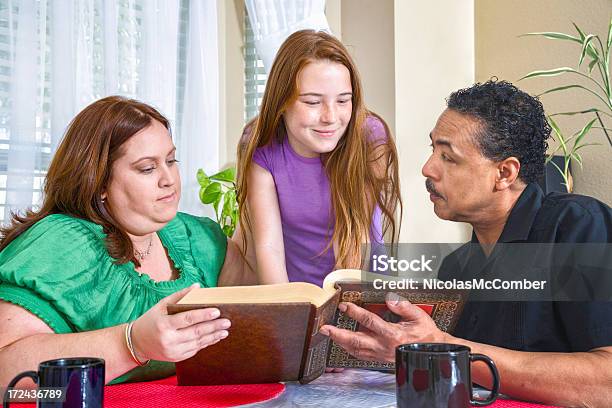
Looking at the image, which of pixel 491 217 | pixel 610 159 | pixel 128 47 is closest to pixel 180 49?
pixel 128 47

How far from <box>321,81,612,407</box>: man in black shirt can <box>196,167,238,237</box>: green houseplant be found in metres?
1.86

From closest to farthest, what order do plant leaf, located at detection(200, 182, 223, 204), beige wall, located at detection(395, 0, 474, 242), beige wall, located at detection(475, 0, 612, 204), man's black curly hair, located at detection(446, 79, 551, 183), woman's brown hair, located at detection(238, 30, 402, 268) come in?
man's black curly hair, located at detection(446, 79, 551, 183)
woman's brown hair, located at detection(238, 30, 402, 268)
beige wall, located at detection(475, 0, 612, 204)
plant leaf, located at detection(200, 182, 223, 204)
beige wall, located at detection(395, 0, 474, 242)

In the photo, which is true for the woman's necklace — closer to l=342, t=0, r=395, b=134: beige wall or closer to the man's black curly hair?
the man's black curly hair

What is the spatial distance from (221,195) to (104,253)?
200cm

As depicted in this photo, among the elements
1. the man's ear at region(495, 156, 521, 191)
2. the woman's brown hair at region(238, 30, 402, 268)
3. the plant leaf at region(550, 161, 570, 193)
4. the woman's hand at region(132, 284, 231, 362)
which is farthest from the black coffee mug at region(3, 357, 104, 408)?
the plant leaf at region(550, 161, 570, 193)

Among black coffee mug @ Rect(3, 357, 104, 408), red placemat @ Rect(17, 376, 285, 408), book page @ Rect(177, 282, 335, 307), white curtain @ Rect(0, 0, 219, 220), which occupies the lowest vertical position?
red placemat @ Rect(17, 376, 285, 408)

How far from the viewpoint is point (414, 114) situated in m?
3.65

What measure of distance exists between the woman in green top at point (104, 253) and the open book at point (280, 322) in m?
0.07

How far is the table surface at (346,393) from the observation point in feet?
3.92

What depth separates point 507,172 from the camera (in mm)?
1576

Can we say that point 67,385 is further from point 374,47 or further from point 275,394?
point 374,47

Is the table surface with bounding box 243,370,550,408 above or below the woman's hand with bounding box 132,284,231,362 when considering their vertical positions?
below

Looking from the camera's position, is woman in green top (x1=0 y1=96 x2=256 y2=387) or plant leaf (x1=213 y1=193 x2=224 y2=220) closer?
woman in green top (x1=0 y1=96 x2=256 y2=387)

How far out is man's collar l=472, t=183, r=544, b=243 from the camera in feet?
4.92
